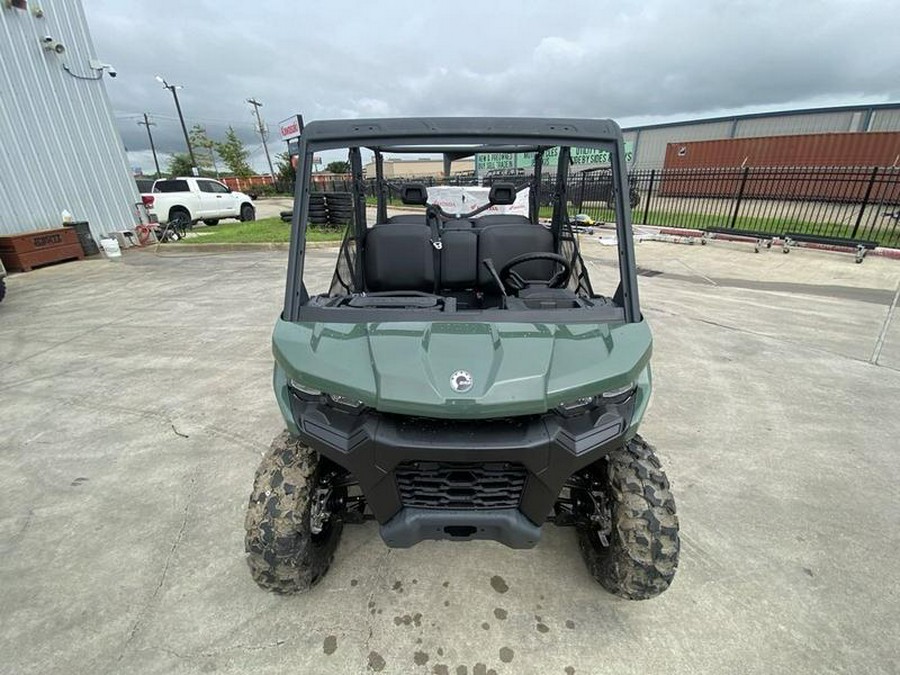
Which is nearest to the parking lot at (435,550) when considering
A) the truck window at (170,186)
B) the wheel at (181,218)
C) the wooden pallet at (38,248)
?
the wooden pallet at (38,248)

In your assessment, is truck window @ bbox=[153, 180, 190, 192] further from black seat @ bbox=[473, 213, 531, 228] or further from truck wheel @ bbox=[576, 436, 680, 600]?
truck wheel @ bbox=[576, 436, 680, 600]

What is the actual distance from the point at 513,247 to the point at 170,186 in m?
15.6

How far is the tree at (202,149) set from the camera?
3881cm

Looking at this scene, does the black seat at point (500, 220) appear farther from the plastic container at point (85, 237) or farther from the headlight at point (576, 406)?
the plastic container at point (85, 237)

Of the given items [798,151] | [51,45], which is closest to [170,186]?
[51,45]

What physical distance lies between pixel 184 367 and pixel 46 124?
9714 mm

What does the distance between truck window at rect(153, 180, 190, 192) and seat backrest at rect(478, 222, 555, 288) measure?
15.3m

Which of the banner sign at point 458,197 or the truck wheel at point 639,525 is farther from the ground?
the banner sign at point 458,197

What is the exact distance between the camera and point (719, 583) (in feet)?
6.60

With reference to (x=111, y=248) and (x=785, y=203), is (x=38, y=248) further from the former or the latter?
(x=785, y=203)

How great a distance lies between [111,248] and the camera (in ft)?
33.4

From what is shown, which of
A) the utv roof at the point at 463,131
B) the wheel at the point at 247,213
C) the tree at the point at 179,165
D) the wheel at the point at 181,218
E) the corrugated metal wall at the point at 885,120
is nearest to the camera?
the utv roof at the point at 463,131

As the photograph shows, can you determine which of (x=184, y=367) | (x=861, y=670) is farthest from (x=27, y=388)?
(x=861, y=670)

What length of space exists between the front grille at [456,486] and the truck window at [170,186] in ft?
54.1
